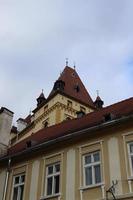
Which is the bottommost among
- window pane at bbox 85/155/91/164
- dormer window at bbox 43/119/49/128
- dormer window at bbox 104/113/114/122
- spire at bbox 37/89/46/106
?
window pane at bbox 85/155/91/164

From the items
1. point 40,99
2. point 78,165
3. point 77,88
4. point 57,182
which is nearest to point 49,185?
point 57,182

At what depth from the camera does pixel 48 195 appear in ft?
47.9

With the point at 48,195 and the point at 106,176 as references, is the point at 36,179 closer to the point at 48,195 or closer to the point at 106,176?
the point at 48,195

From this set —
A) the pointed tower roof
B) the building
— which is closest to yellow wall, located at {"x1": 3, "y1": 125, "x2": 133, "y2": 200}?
the building

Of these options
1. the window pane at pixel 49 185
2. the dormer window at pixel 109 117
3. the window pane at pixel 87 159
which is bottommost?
the window pane at pixel 49 185

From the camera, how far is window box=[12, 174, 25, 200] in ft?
52.2

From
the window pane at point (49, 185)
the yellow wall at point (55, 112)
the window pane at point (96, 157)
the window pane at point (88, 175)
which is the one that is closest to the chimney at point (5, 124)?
the window pane at point (49, 185)

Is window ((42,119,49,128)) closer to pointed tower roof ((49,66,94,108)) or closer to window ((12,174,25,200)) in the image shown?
pointed tower roof ((49,66,94,108))

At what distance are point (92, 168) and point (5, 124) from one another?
7.56 meters

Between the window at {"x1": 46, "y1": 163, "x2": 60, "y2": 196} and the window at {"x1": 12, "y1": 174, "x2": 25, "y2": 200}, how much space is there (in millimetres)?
1596

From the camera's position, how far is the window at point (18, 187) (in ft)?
52.2

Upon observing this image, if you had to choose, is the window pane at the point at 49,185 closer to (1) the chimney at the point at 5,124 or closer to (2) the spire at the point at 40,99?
(1) the chimney at the point at 5,124

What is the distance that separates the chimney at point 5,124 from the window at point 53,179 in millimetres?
4752

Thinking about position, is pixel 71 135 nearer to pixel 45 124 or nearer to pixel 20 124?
pixel 45 124
